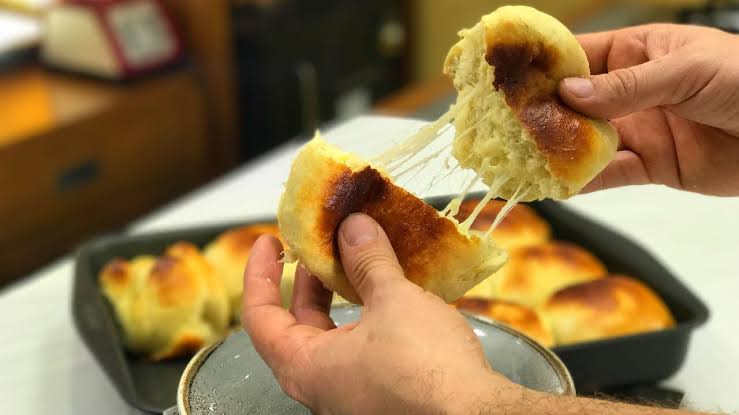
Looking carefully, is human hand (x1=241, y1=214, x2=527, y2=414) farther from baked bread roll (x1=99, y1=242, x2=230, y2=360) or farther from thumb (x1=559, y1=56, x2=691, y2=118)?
baked bread roll (x1=99, y1=242, x2=230, y2=360)

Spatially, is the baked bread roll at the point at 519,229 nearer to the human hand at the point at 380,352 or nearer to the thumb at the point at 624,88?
the thumb at the point at 624,88

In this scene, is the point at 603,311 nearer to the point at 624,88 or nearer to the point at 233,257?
the point at 624,88

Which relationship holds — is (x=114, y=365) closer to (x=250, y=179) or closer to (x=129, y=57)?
(x=250, y=179)

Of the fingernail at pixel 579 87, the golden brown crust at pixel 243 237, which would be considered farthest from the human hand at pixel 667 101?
the golden brown crust at pixel 243 237

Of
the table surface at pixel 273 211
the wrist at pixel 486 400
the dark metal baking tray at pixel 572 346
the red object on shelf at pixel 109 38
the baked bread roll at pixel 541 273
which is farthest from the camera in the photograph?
the red object on shelf at pixel 109 38

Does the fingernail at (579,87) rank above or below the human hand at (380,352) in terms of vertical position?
above

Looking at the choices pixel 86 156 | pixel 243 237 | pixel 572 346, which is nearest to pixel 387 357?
pixel 572 346

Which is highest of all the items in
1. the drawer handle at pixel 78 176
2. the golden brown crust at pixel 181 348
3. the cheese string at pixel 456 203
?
the cheese string at pixel 456 203

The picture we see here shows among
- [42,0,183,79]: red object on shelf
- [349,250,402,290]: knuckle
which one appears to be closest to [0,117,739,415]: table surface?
[349,250,402,290]: knuckle
